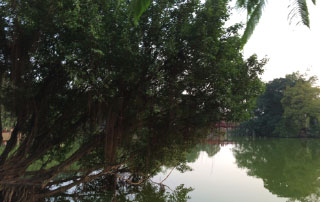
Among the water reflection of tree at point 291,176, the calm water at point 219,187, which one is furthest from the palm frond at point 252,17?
the water reflection of tree at point 291,176

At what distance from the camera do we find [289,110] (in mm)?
32969

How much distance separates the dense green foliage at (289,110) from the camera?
3203cm

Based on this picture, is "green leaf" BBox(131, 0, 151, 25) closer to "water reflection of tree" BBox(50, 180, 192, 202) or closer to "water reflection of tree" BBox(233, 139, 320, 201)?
"water reflection of tree" BBox(50, 180, 192, 202)

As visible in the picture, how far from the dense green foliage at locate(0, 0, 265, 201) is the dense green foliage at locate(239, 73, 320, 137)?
92.3 ft

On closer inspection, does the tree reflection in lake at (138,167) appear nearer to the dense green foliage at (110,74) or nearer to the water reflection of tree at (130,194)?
the water reflection of tree at (130,194)

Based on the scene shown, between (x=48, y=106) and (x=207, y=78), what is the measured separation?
3926mm

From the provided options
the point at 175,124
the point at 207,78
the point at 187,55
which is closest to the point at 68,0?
the point at 187,55

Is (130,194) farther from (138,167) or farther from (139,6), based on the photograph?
(139,6)

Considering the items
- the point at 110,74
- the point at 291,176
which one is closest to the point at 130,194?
the point at 110,74

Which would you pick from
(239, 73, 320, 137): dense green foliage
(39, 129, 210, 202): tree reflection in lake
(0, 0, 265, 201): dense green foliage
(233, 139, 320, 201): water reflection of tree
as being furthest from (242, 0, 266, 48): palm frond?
(239, 73, 320, 137): dense green foliage

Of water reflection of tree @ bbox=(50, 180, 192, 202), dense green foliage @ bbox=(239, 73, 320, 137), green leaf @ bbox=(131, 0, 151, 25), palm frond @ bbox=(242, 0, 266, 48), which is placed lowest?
water reflection of tree @ bbox=(50, 180, 192, 202)

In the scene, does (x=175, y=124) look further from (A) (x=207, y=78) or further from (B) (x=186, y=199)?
(B) (x=186, y=199)

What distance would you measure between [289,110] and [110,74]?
31.8m

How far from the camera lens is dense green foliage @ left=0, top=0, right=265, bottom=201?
527 centimetres
